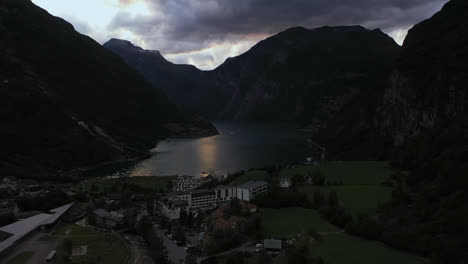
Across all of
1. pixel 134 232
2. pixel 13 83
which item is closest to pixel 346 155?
pixel 134 232

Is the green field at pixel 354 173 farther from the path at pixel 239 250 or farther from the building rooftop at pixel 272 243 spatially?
the path at pixel 239 250

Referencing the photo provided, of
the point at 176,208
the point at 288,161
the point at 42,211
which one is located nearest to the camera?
the point at 176,208

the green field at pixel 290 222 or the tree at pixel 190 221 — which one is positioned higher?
the green field at pixel 290 222

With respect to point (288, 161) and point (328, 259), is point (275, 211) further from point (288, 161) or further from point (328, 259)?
point (288, 161)

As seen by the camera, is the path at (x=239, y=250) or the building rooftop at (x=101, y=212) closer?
the path at (x=239, y=250)

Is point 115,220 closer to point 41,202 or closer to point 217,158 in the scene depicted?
point 41,202

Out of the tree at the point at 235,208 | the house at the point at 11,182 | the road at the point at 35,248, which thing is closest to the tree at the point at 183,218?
the tree at the point at 235,208

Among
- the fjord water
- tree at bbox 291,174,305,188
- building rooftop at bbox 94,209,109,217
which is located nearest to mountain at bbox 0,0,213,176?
the fjord water
